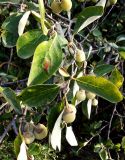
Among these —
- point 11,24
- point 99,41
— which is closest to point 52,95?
point 11,24

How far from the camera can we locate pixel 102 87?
2.88 feet

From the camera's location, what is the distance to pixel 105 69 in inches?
50.6

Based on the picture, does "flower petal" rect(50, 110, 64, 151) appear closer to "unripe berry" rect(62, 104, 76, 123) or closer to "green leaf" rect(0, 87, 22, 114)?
"unripe berry" rect(62, 104, 76, 123)

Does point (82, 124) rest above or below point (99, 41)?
below

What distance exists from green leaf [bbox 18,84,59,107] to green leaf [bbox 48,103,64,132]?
38 millimetres

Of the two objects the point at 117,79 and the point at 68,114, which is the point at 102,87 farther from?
the point at 117,79

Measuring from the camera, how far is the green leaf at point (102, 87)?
33.8 inches

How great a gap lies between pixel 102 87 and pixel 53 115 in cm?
14

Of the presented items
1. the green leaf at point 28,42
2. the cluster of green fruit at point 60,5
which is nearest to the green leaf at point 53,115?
the green leaf at point 28,42

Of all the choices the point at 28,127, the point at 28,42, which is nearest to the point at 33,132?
the point at 28,127

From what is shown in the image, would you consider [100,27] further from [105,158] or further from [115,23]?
[105,158]

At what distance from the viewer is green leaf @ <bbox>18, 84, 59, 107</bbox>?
34.3 inches

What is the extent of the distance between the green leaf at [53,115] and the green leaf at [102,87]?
0.27 feet

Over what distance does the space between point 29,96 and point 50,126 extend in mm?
91
